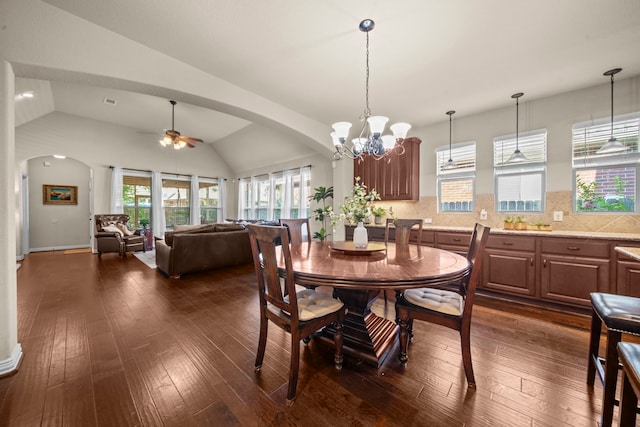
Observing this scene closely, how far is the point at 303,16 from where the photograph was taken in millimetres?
2039

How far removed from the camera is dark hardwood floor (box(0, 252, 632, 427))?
138 centimetres

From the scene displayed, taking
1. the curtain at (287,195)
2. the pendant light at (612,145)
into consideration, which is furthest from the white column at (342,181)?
the pendant light at (612,145)

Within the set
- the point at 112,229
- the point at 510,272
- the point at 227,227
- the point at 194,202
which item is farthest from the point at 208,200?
the point at 510,272

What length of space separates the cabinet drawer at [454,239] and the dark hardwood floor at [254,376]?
92 cm

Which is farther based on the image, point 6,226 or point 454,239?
point 454,239

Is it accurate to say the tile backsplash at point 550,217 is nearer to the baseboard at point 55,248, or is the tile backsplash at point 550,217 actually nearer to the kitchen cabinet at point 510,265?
the kitchen cabinet at point 510,265

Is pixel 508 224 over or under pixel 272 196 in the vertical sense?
under

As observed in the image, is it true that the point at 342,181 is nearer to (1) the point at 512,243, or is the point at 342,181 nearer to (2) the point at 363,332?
(1) the point at 512,243

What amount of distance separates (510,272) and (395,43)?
118 inches

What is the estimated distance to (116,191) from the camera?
6781mm

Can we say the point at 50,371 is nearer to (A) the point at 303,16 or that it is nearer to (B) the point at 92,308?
(B) the point at 92,308

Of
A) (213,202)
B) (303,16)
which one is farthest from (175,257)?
(213,202)

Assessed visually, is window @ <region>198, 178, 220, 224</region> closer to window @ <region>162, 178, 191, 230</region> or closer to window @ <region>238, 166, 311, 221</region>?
window @ <region>162, 178, 191, 230</region>

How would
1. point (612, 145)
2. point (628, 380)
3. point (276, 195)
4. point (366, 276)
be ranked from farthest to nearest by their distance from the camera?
point (276, 195)
point (612, 145)
point (366, 276)
point (628, 380)
